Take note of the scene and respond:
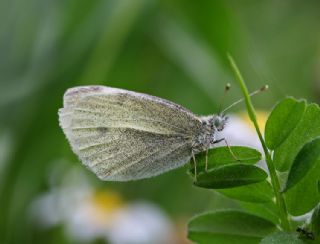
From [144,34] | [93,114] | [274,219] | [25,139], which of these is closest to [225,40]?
[144,34]

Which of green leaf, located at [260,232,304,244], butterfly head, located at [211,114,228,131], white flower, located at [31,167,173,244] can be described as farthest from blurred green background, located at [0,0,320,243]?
green leaf, located at [260,232,304,244]

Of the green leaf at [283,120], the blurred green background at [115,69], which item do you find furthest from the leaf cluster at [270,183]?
the blurred green background at [115,69]

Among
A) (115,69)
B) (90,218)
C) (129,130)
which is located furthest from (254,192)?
(115,69)

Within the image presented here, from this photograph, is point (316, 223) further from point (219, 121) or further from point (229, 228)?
point (219, 121)

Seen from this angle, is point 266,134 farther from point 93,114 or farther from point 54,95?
point 54,95

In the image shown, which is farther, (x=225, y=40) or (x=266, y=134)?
(x=225, y=40)

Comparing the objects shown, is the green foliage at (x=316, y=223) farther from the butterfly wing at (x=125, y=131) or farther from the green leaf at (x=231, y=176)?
the butterfly wing at (x=125, y=131)

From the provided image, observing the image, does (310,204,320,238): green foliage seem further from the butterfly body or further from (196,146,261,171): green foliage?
the butterfly body
